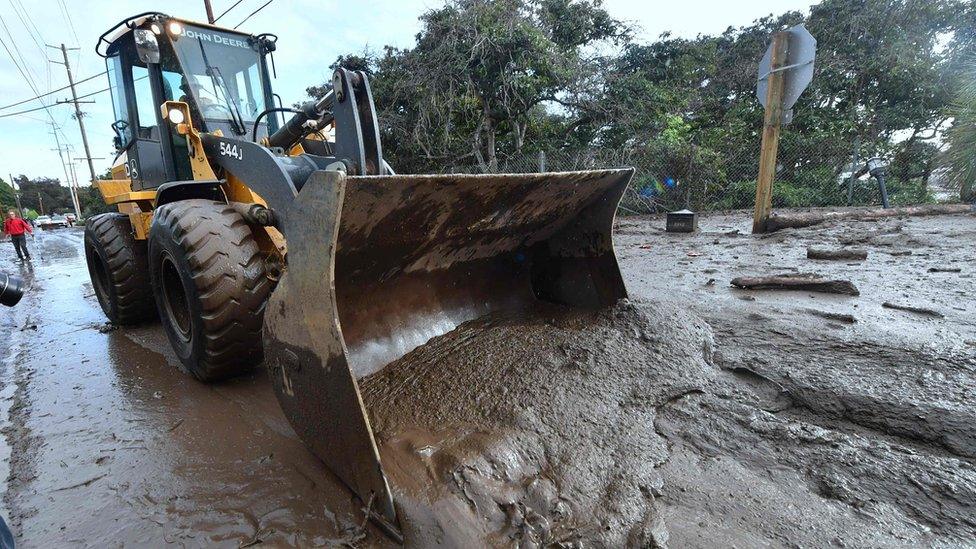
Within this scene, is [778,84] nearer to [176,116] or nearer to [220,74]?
[220,74]

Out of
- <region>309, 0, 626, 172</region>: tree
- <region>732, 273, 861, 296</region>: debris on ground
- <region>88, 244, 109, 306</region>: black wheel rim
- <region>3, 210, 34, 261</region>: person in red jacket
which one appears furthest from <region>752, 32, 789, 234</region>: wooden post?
<region>3, 210, 34, 261</region>: person in red jacket

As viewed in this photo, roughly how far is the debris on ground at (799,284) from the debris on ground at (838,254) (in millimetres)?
1365

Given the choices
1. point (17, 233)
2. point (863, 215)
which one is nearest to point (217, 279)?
point (863, 215)

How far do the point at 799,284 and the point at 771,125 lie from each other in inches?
170

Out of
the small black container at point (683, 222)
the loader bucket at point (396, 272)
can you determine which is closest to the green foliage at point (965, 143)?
the small black container at point (683, 222)

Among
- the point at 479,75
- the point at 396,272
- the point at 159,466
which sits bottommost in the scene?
the point at 159,466

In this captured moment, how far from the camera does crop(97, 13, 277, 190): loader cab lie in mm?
3430

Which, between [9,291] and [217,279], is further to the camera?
[217,279]

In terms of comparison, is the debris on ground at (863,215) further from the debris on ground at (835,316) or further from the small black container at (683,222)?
the debris on ground at (835,316)

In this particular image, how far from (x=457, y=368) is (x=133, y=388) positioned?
2.18 metres

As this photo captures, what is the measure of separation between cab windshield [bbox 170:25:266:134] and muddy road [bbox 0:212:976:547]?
1993 mm

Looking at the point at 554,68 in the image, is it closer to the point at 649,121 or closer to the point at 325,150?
the point at 649,121

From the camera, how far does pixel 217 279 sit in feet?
7.63

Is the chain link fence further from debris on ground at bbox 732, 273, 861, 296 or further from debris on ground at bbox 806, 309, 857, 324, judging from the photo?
debris on ground at bbox 806, 309, 857, 324
